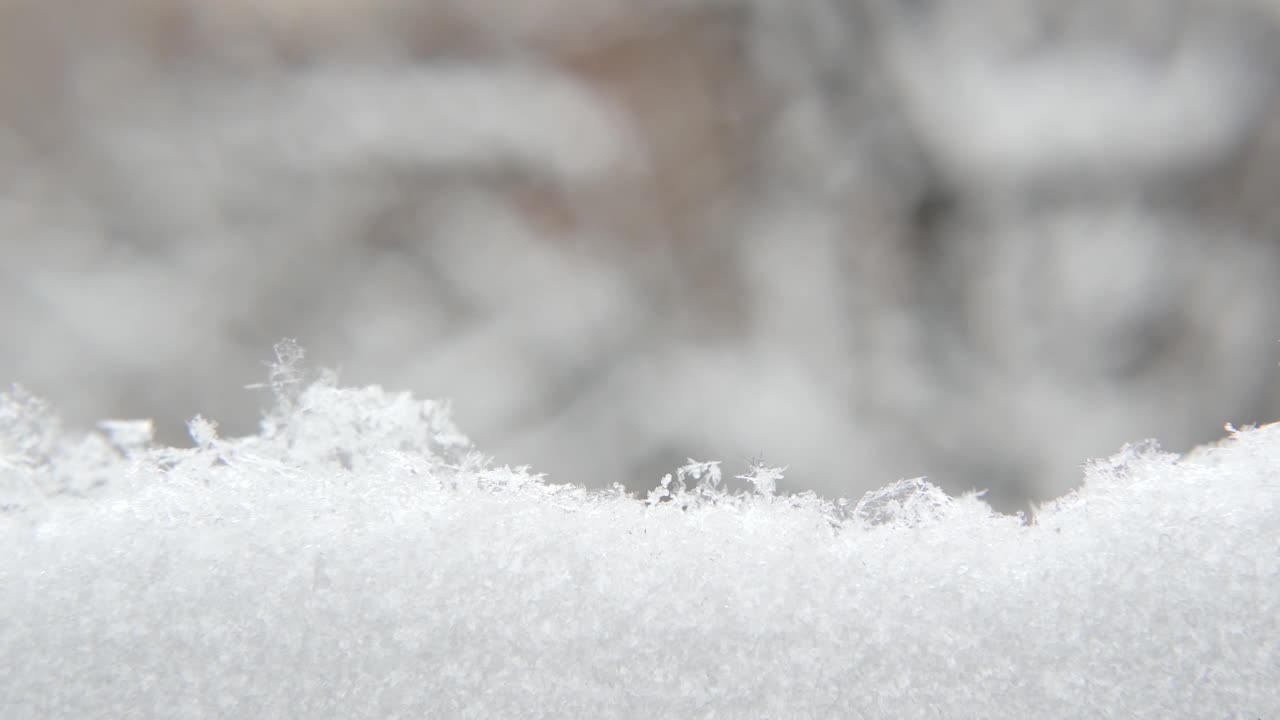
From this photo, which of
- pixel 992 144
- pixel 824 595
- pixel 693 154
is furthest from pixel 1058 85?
pixel 824 595

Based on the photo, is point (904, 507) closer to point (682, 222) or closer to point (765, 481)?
point (765, 481)

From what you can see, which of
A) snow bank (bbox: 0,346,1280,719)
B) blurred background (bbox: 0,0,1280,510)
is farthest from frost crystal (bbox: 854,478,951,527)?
blurred background (bbox: 0,0,1280,510)

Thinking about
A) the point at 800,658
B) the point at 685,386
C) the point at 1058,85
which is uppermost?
the point at 1058,85

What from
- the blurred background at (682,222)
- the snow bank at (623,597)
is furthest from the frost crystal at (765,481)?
the blurred background at (682,222)

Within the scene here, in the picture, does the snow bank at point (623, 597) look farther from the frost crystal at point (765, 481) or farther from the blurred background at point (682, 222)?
the blurred background at point (682, 222)

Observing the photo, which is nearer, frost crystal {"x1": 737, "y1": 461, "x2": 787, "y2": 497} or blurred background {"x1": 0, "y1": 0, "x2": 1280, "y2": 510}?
frost crystal {"x1": 737, "y1": 461, "x2": 787, "y2": 497}

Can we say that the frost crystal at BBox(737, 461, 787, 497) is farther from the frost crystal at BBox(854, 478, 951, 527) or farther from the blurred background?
the blurred background

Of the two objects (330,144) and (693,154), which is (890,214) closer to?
(693,154)
